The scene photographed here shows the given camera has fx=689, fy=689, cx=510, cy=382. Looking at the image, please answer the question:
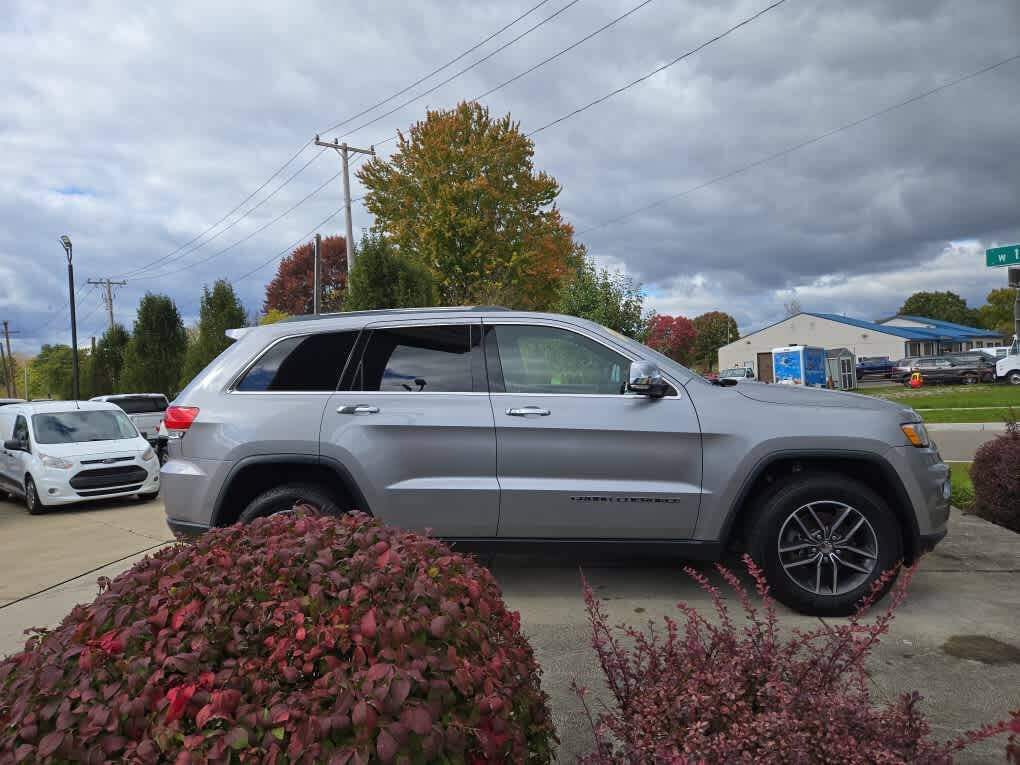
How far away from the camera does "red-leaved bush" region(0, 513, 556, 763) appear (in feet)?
4.77

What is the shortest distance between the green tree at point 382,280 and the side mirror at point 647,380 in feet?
48.8

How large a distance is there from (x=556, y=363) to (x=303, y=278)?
48911 mm

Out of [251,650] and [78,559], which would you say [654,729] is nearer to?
[251,650]

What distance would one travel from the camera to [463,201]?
27.5 metres

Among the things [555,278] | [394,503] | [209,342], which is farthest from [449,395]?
[209,342]

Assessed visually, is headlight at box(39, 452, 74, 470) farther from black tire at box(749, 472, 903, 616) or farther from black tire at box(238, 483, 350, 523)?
black tire at box(749, 472, 903, 616)

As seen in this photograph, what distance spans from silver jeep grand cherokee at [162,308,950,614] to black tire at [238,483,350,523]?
0.01 meters

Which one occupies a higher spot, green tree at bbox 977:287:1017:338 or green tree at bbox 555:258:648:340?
green tree at bbox 977:287:1017:338

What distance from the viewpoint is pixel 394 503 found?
13.9ft

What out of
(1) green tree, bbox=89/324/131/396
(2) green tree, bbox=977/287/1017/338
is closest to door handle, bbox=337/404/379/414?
(1) green tree, bbox=89/324/131/396

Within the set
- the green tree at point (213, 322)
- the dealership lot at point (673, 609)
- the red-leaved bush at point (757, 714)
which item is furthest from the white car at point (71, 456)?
the green tree at point (213, 322)

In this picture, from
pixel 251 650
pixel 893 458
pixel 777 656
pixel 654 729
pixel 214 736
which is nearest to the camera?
pixel 214 736

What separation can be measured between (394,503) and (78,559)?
14.5 feet

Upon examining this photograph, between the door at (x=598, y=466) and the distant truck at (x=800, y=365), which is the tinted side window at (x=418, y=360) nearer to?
the door at (x=598, y=466)
